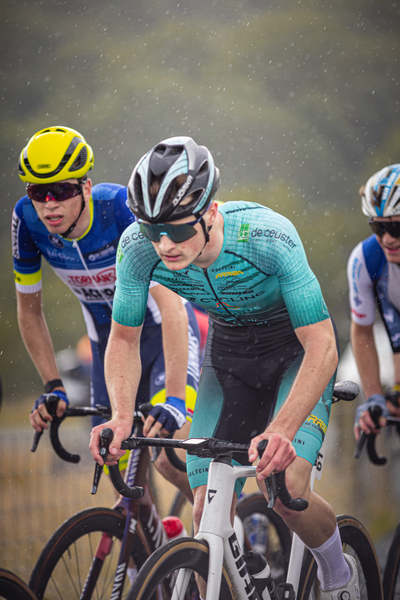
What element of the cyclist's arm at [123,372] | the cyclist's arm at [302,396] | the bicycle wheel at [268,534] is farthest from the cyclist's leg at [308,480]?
the bicycle wheel at [268,534]

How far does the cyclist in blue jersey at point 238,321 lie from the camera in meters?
1.85

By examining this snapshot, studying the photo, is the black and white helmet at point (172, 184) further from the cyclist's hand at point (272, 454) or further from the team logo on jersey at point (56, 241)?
the team logo on jersey at point (56, 241)

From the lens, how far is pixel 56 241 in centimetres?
306

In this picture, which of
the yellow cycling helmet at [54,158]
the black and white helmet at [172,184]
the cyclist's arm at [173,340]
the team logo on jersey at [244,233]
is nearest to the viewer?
the black and white helmet at [172,184]

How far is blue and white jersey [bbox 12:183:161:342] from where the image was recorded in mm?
3057

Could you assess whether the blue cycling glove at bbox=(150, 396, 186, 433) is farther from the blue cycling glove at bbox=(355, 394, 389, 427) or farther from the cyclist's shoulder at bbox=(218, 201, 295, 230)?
the blue cycling glove at bbox=(355, 394, 389, 427)

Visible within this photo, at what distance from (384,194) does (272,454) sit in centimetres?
201

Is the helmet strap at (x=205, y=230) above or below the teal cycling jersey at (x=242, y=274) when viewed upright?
above

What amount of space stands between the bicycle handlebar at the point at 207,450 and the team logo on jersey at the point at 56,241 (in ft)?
4.54

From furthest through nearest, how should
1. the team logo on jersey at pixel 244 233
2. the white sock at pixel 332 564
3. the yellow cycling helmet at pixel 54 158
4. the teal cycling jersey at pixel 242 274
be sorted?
the yellow cycling helmet at pixel 54 158, the white sock at pixel 332 564, the team logo on jersey at pixel 244 233, the teal cycling jersey at pixel 242 274

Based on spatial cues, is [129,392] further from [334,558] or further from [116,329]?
[334,558]

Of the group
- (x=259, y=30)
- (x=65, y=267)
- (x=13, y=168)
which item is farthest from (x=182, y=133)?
(x=65, y=267)

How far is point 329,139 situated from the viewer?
79.1ft

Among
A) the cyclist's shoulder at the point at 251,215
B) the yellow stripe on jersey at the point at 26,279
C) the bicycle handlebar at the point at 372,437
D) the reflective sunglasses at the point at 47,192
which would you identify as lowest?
the bicycle handlebar at the point at 372,437
